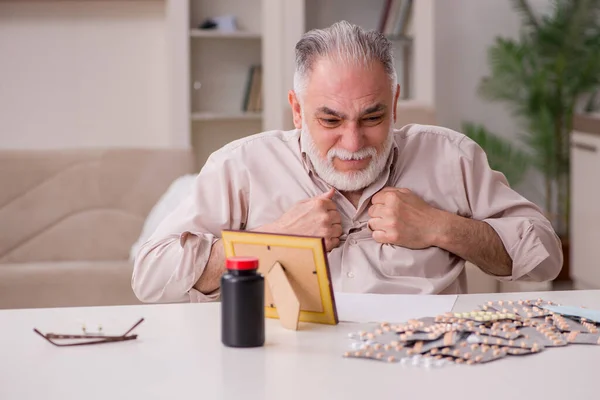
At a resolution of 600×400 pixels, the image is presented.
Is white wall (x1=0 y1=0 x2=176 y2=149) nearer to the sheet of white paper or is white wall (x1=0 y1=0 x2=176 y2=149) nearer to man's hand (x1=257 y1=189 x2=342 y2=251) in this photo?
man's hand (x1=257 y1=189 x2=342 y2=251)

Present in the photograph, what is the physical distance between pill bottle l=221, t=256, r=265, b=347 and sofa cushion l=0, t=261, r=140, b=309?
202 centimetres

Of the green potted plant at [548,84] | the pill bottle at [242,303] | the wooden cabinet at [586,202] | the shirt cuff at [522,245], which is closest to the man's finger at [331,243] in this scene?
the shirt cuff at [522,245]

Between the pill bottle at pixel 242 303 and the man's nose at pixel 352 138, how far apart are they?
633 millimetres

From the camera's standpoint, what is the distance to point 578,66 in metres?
5.05

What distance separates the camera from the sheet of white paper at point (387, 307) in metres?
1.54

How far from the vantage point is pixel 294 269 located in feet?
4.82

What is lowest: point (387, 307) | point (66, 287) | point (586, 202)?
point (66, 287)

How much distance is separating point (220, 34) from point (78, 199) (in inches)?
57.9

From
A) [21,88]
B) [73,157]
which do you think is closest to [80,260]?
[73,157]

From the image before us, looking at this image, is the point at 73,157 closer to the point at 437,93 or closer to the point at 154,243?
the point at 154,243

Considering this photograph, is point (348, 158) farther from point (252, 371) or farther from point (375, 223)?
point (252, 371)

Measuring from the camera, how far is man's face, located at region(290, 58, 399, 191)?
1.92 metres

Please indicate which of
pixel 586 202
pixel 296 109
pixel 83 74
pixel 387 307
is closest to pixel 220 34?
pixel 83 74

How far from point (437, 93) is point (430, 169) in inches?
133
